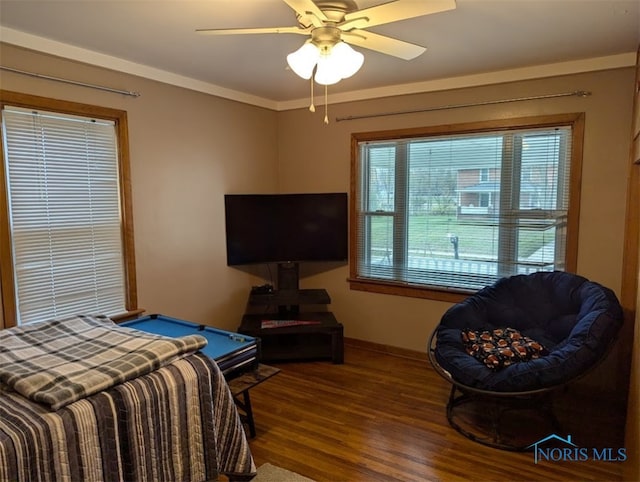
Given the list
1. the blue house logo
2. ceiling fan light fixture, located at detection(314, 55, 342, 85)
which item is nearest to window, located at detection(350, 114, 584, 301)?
the blue house logo

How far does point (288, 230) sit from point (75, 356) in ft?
7.99

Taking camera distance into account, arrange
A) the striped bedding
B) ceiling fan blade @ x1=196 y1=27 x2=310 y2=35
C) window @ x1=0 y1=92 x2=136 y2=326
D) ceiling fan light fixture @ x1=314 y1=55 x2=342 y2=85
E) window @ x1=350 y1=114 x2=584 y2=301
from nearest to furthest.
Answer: the striped bedding
ceiling fan blade @ x1=196 y1=27 x2=310 y2=35
ceiling fan light fixture @ x1=314 y1=55 x2=342 y2=85
window @ x1=0 y1=92 x2=136 y2=326
window @ x1=350 y1=114 x2=584 y2=301

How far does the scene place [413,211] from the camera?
4.06 meters

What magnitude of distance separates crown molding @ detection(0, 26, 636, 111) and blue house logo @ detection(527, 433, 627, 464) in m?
2.53

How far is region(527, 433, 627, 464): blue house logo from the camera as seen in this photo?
8.28 feet

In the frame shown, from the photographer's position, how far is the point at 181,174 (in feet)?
12.0

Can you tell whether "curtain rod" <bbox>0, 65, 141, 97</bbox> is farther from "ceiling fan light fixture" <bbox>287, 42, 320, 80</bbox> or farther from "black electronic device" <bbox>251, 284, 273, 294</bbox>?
"black electronic device" <bbox>251, 284, 273, 294</bbox>

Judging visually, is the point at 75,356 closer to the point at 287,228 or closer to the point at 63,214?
Answer: the point at 63,214

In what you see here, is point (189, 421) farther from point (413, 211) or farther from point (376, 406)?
point (413, 211)

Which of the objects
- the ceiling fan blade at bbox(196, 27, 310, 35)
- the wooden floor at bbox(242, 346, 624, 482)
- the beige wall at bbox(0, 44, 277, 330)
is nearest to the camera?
the ceiling fan blade at bbox(196, 27, 310, 35)

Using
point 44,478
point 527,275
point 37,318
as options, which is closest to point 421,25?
point 527,275

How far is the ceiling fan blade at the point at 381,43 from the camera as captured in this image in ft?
6.63

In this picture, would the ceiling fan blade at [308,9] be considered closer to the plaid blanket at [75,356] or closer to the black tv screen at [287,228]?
the plaid blanket at [75,356]

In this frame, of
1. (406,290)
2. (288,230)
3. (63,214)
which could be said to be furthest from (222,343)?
(406,290)
